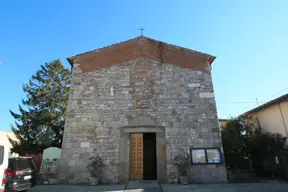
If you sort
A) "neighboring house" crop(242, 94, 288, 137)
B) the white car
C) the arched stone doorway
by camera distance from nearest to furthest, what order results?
the white car < the arched stone doorway < "neighboring house" crop(242, 94, 288, 137)

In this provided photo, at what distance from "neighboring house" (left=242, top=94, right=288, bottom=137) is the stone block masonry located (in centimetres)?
412

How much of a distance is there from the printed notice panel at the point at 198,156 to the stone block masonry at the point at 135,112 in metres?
0.24

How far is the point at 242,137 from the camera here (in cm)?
1100

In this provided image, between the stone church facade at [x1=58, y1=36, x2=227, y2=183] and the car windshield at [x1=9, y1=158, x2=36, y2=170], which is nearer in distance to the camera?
the car windshield at [x1=9, y1=158, x2=36, y2=170]

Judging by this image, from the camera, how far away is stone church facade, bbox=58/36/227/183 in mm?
8438

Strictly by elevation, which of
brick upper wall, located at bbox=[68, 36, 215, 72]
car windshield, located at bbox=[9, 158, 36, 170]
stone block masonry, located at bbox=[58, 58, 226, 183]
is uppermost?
brick upper wall, located at bbox=[68, 36, 215, 72]

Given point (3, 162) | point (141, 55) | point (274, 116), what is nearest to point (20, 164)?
point (3, 162)

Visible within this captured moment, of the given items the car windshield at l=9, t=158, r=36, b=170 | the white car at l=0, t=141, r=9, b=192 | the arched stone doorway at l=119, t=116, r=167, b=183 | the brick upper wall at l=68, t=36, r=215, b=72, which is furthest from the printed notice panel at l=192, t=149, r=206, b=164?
the white car at l=0, t=141, r=9, b=192

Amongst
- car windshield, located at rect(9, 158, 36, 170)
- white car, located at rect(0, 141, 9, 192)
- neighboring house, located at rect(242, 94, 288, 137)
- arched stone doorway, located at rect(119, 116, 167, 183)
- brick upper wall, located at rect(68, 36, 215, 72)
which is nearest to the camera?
white car, located at rect(0, 141, 9, 192)

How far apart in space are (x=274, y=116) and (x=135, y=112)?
8.57m

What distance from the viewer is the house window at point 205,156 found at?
8.45m

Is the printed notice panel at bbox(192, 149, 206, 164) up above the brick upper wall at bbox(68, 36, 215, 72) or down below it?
below

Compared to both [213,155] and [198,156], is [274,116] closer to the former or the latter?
[213,155]

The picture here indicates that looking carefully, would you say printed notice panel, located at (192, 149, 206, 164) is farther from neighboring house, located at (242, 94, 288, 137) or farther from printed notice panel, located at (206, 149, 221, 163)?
neighboring house, located at (242, 94, 288, 137)
